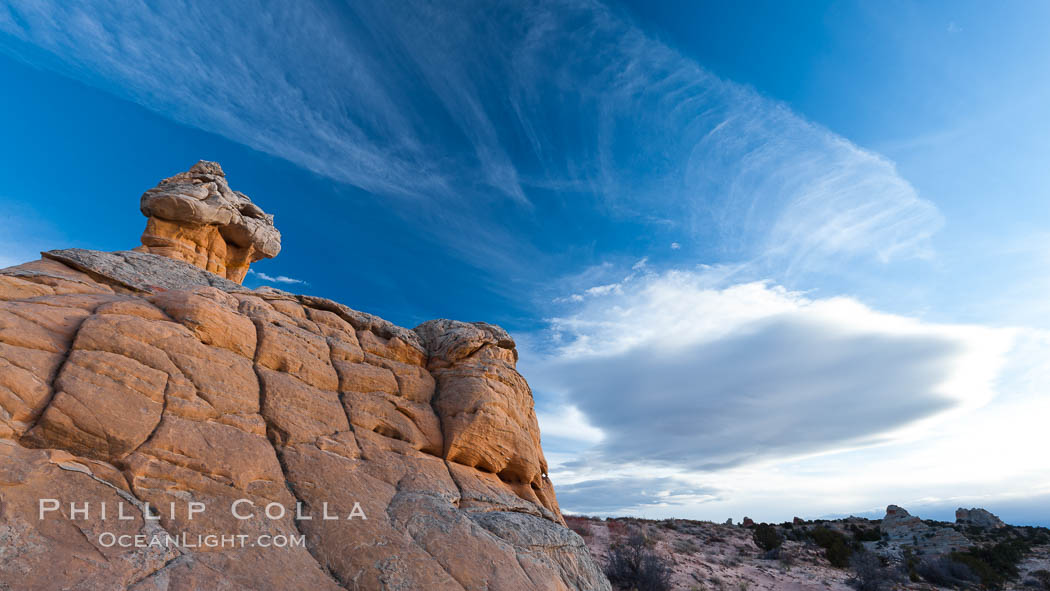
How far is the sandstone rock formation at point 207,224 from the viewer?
80.8ft

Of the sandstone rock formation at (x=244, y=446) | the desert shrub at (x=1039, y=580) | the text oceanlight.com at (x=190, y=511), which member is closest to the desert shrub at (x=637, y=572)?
the sandstone rock formation at (x=244, y=446)

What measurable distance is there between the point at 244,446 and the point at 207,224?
63.9 feet

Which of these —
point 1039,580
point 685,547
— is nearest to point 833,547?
point 1039,580

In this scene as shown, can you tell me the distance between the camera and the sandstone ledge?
28.2ft

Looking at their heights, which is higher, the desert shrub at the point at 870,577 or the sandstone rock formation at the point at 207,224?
the sandstone rock formation at the point at 207,224

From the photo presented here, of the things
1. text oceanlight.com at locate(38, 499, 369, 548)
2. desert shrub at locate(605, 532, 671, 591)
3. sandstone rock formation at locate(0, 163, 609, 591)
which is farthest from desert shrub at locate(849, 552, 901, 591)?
text oceanlight.com at locate(38, 499, 369, 548)

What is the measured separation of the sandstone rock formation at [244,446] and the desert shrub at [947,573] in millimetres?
32528

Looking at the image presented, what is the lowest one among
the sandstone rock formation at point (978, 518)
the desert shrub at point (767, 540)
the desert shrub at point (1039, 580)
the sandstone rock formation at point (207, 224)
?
the desert shrub at point (1039, 580)

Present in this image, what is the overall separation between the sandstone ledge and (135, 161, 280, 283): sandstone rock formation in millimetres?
9080

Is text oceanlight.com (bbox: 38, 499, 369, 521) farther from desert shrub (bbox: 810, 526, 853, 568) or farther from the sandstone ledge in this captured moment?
desert shrub (bbox: 810, 526, 853, 568)

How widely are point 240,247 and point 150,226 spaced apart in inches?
183

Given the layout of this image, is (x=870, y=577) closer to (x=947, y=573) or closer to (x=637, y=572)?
(x=947, y=573)

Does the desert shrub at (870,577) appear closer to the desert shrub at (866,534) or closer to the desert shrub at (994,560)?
the desert shrub at (994,560)

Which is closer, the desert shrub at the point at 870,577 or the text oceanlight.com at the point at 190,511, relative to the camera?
the text oceanlight.com at the point at 190,511
